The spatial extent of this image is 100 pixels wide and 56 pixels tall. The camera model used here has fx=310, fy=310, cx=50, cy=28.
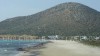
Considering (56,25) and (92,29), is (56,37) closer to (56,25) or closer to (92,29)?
(56,25)

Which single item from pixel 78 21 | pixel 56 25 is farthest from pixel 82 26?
pixel 56 25

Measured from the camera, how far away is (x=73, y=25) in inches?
7525

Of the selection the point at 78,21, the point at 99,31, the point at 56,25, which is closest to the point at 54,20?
the point at 56,25

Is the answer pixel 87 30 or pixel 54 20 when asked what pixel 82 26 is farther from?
pixel 54 20

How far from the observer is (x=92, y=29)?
617 feet

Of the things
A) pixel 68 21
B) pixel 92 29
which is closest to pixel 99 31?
pixel 92 29

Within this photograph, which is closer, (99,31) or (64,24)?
(99,31)

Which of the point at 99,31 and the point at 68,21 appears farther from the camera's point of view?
the point at 68,21

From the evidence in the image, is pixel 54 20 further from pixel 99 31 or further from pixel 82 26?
pixel 99 31

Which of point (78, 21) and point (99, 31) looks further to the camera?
point (78, 21)

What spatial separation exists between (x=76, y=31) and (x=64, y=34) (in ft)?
38.8

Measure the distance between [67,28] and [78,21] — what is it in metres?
8.15

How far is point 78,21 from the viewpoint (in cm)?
19388

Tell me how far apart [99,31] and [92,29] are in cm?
744
